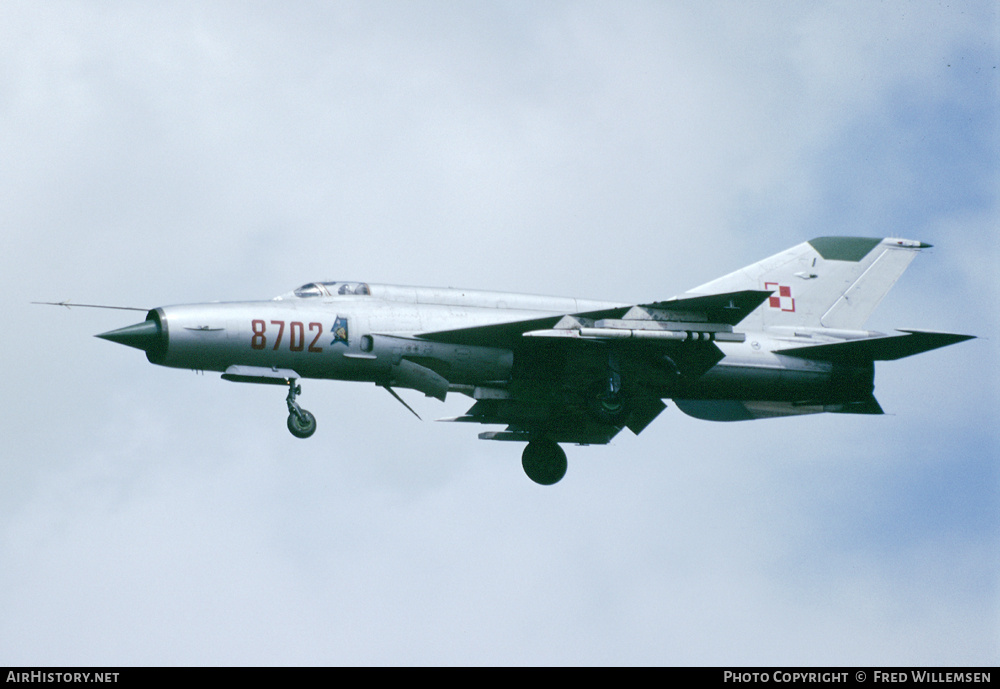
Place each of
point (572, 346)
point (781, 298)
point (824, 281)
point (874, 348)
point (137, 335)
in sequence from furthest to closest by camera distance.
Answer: point (824, 281) → point (781, 298) → point (874, 348) → point (572, 346) → point (137, 335)

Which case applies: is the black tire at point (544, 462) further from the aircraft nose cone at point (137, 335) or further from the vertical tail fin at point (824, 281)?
the aircraft nose cone at point (137, 335)

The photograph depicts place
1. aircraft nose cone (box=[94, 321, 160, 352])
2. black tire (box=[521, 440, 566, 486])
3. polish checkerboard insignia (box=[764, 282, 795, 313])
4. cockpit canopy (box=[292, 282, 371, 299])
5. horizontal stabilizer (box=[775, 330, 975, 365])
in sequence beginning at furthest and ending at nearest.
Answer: black tire (box=[521, 440, 566, 486]), polish checkerboard insignia (box=[764, 282, 795, 313]), horizontal stabilizer (box=[775, 330, 975, 365]), cockpit canopy (box=[292, 282, 371, 299]), aircraft nose cone (box=[94, 321, 160, 352])

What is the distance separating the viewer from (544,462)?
2677cm

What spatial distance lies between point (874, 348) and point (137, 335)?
1345cm

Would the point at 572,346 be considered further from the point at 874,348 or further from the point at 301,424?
the point at 874,348

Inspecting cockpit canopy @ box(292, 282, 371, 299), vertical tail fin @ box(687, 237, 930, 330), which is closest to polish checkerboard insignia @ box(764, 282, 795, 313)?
vertical tail fin @ box(687, 237, 930, 330)

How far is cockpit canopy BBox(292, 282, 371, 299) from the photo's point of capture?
74.7 feet

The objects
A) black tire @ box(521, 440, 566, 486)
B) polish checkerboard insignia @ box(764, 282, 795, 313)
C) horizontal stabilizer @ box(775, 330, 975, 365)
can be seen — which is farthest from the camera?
black tire @ box(521, 440, 566, 486)

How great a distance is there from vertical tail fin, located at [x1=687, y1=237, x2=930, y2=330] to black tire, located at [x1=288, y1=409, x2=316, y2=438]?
8066mm

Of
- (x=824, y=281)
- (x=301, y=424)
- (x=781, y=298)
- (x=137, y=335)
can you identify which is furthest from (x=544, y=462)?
(x=137, y=335)

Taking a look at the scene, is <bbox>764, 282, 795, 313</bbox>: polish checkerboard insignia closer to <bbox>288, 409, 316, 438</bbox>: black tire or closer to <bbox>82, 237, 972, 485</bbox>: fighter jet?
<bbox>82, 237, 972, 485</bbox>: fighter jet

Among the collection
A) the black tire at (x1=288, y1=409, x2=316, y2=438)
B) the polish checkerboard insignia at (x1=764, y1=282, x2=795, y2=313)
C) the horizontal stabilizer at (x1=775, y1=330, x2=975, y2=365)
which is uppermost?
the polish checkerboard insignia at (x1=764, y1=282, x2=795, y2=313)
